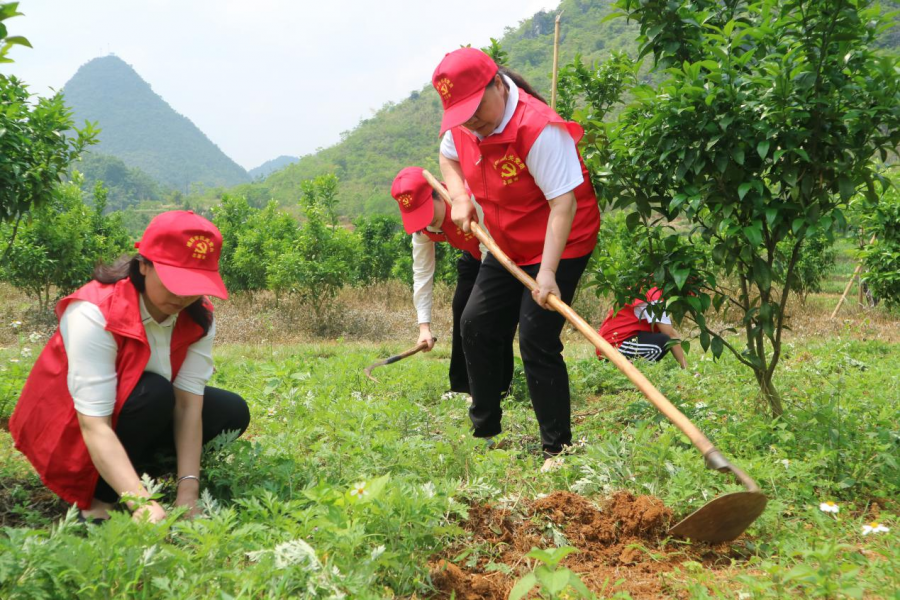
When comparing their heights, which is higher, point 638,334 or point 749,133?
point 749,133

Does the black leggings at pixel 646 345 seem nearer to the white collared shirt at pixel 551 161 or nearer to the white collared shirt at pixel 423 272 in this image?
the white collared shirt at pixel 423 272

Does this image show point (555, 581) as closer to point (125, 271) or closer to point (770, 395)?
point (125, 271)

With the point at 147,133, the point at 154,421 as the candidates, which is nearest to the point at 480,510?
the point at 154,421

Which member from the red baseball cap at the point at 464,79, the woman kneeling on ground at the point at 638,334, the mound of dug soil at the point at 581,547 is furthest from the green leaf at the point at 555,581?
the woman kneeling on ground at the point at 638,334

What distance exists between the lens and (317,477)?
2.75 metres

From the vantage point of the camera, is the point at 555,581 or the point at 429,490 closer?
the point at 555,581

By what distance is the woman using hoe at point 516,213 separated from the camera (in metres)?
3.06

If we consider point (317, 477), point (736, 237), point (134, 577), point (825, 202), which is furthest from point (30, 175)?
point (825, 202)

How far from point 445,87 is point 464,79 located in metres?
0.10

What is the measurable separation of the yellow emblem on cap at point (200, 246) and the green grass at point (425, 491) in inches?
32.6

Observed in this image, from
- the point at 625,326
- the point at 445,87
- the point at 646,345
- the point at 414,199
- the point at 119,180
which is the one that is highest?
the point at 119,180

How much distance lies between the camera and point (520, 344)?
3.38m

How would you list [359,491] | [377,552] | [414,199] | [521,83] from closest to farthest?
[377,552]
[359,491]
[521,83]
[414,199]

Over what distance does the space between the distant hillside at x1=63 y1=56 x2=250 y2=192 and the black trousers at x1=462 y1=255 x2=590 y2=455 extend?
494 ft
